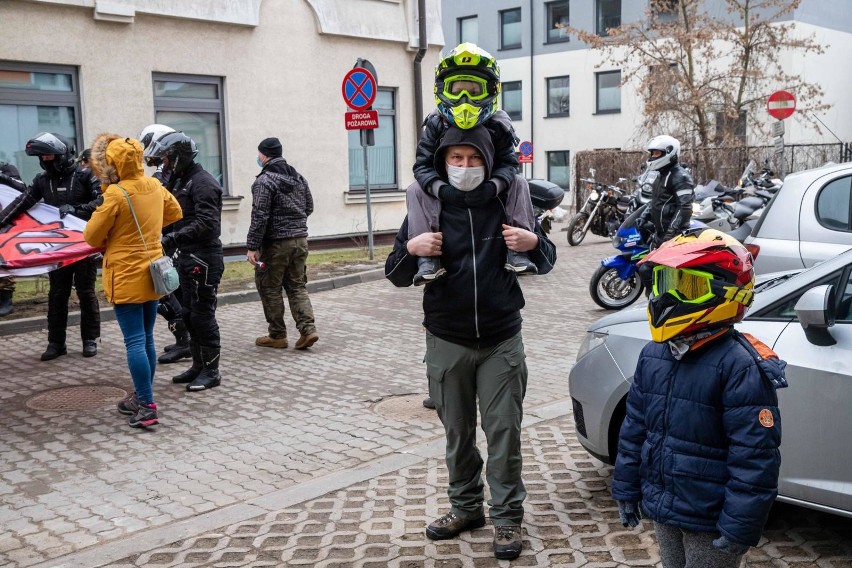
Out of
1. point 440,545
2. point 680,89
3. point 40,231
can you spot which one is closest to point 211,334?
point 40,231

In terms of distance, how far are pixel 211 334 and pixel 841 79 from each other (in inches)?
1408

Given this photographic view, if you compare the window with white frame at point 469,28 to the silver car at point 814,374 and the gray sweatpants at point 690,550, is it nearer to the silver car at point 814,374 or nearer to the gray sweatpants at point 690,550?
the silver car at point 814,374

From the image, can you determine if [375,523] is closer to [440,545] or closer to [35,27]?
[440,545]

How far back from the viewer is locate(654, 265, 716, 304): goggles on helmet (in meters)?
2.81

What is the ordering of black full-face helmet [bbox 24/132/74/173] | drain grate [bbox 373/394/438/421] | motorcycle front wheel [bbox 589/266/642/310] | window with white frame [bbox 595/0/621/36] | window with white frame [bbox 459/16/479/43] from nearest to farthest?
drain grate [bbox 373/394/438/421] < black full-face helmet [bbox 24/132/74/173] < motorcycle front wheel [bbox 589/266/642/310] < window with white frame [bbox 595/0/621/36] < window with white frame [bbox 459/16/479/43]

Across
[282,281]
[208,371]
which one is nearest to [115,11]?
[282,281]

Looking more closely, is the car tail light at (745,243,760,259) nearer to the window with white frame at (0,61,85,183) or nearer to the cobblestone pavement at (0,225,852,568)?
the cobblestone pavement at (0,225,852,568)

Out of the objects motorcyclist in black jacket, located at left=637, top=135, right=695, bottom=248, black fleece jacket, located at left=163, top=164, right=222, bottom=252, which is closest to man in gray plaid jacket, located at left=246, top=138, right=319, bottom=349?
black fleece jacket, located at left=163, top=164, right=222, bottom=252

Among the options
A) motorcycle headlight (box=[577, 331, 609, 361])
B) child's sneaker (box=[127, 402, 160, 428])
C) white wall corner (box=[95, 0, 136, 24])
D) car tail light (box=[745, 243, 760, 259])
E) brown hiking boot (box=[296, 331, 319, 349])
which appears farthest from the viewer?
white wall corner (box=[95, 0, 136, 24])

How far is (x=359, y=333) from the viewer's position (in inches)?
399

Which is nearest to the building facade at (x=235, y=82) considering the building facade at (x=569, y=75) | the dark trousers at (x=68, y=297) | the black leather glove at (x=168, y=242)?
the dark trousers at (x=68, y=297)

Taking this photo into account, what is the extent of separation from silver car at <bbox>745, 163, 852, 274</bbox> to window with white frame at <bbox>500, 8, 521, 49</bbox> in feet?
118

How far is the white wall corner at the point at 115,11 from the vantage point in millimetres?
13984

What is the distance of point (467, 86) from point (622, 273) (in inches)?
296
